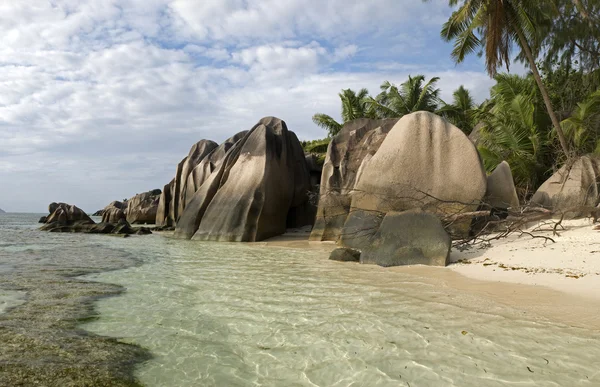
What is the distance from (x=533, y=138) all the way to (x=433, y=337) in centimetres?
1410

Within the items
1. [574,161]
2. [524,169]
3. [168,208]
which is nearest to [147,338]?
[574,161]

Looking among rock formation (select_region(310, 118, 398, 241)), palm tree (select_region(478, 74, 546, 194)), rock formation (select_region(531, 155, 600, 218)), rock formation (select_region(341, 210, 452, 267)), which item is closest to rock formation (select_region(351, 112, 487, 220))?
rock formation (select_region(341, 210, 452, 267))

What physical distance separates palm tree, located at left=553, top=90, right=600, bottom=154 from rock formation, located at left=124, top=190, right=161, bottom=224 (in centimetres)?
2363

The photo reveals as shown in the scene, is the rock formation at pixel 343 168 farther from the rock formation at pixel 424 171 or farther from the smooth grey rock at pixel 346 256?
the smooth grey rock at pixel 346 256

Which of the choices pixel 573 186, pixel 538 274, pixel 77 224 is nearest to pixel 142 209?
pixel 77 224

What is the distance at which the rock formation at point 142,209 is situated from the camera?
95.0 ft

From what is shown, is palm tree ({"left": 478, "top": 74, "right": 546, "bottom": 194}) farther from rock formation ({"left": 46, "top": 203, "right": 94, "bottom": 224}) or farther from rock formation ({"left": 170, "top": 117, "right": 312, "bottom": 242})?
rock formation ({"left": 46, "top": 203, "right": 94, "bottom": 224})

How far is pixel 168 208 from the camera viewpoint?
23.3m

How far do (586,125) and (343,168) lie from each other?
758 centimetres

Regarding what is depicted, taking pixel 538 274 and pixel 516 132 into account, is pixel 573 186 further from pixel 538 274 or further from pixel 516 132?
pixel 538 274

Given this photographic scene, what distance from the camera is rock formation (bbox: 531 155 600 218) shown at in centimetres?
996

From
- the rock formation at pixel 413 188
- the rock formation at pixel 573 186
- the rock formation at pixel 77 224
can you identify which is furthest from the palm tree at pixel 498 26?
the rock formation at pixel 77 224

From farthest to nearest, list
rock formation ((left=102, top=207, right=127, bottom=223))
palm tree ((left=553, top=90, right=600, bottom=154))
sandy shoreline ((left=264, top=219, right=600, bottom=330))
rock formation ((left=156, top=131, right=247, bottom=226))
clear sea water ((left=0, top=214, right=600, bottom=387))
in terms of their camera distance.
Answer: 1. rock formation ((left=102, top=207, right=127, bottom=223))
2. rock formation ((left=156, top=131, right=247, bottom=226))
3. palm tree ((left=553, top=90, right=600, bottom=154))
4. sandy shoreline ((left=264, top=219, right=600, bottom=330))
5. clear sea water ((left=0, top=214, right=600, bottom=387))

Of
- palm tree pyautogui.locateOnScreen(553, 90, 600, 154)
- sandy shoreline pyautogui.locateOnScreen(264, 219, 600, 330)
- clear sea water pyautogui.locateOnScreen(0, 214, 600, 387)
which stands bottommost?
clear sea water pyautogui.locateOnScreen(0, 214, 600, 387)
